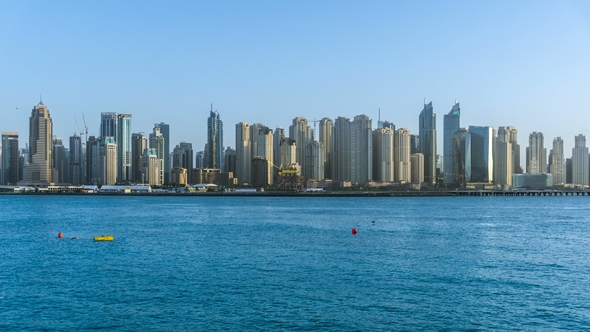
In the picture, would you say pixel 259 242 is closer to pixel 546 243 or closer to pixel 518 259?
pixel 518 259

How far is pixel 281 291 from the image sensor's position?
28391 mm

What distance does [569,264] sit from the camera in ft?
122

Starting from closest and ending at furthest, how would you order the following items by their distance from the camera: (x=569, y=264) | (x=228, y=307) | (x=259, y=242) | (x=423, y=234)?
1. (x=228, y=307)
2. (x=569, y=264)
3. (x=259, y=242)
4. (x=423, y=234)

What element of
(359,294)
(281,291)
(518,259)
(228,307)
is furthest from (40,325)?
(518,259)

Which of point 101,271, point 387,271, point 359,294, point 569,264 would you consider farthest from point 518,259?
point 101,271

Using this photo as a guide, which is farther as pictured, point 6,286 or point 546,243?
point 546,243

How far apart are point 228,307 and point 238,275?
7.16 m

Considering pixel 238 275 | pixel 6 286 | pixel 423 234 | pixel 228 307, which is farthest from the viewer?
pixel 423 234

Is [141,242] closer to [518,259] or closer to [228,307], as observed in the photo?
[228,307]

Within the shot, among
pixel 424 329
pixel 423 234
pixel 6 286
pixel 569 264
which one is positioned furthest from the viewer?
pixel 423 234

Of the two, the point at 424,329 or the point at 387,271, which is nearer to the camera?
the point at 424,329

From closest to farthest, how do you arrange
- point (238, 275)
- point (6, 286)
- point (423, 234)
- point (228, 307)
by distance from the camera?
point (228, 307) < point (6, 286) < point (238, 275) < point (423, 234)

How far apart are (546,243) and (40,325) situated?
4028 cm

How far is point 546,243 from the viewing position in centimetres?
4866
